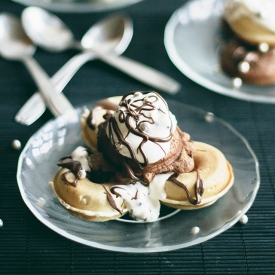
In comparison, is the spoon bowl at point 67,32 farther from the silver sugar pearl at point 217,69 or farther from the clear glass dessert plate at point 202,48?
the silver sugar pearl at point 217,69

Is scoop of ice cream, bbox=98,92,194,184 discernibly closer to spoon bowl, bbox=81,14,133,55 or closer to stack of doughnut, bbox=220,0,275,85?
stack of doughnut, bbox=220,0,275,85

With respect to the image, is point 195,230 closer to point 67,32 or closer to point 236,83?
point 236,83

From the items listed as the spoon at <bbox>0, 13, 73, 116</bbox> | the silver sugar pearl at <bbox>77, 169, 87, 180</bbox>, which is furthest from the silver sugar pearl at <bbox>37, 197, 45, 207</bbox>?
the spoon at <bbox>0, 13, 73, 116</bbox>

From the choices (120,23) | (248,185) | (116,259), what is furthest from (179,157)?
(120,23)

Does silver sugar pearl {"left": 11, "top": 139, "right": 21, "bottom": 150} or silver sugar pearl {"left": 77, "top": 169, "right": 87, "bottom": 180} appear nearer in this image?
silver sugar pearl {"left": 77, "top": 169, "right": 87, "bottom": 180}

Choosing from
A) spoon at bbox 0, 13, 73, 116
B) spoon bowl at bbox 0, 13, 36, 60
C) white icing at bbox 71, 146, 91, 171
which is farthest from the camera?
spoon bowl at bbox 0, 13, 36, 60

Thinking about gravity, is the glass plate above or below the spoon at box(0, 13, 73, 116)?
above

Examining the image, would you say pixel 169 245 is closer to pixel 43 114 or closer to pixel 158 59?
pixel 43 114

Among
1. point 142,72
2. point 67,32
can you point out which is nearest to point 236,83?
point 142,72
